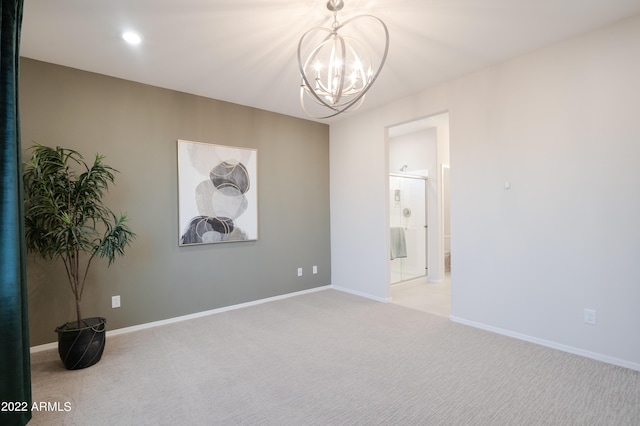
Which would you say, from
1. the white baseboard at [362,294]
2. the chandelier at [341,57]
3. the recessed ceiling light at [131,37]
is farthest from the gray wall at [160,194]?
the chandelier at [341,57]

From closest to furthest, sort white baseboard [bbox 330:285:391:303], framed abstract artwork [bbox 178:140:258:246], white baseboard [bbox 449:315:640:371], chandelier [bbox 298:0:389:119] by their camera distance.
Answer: chandelier [bbox 298:0:389:119], white baseboard [bbox 449:315:640:371], framed abstract artwork [bbox 178:140:258:246], white baseboard [bbox 330:285:391:303]

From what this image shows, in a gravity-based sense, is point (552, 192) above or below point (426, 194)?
below

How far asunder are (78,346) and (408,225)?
463 cm

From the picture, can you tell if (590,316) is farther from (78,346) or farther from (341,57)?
(78,346)

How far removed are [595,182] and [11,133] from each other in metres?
3.97

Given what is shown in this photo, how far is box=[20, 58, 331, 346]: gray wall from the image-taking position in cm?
292

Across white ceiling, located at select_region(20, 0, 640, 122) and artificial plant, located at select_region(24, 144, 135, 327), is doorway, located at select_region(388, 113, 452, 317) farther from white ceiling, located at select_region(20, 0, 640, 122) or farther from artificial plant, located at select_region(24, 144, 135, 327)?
artificial plant, located at select_region(24, 144, 135, 327)

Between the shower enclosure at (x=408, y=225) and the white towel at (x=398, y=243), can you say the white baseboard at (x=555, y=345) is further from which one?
the shower enclosure at (x=408, y=225)

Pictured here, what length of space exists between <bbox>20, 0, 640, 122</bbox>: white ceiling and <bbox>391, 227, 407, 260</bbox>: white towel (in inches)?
97.5

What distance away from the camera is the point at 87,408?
199 cm

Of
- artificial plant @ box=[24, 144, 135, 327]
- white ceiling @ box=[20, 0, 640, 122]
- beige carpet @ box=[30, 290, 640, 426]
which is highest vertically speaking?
white ceiling @ box=[20, 0, 640, 122]

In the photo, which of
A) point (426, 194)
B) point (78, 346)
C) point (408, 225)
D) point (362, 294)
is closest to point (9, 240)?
point (78, 346)

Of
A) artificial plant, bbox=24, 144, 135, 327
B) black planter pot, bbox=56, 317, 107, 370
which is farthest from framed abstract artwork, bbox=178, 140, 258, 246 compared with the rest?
black planter pot, bbox=56, 317, 107, 370

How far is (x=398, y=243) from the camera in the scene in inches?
202
